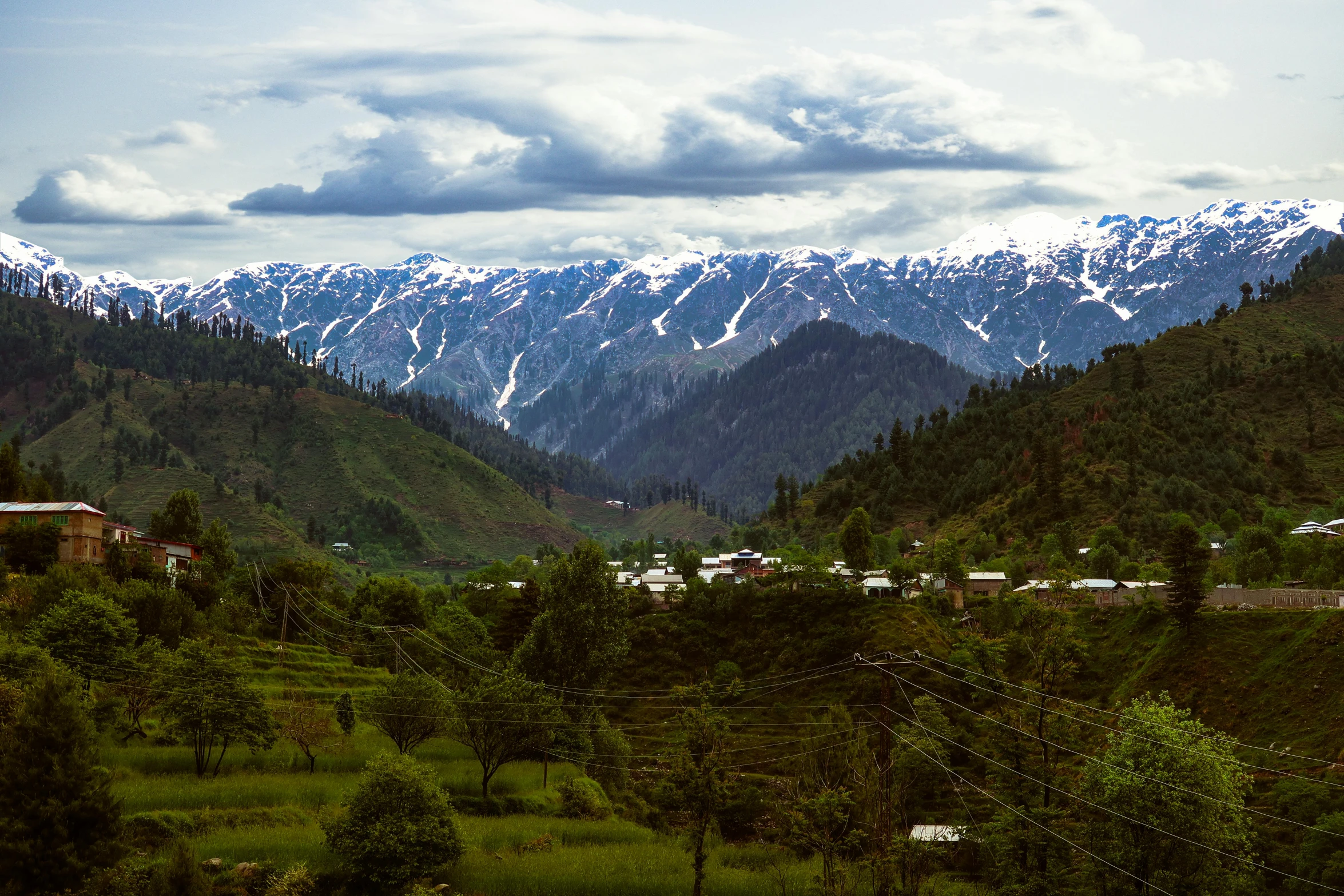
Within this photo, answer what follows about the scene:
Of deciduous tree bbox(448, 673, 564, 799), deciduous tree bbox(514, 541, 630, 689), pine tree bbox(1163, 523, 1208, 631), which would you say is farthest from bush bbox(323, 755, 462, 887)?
pine tree bbox(1163, 523, 1208, 631)

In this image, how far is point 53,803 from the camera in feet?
219

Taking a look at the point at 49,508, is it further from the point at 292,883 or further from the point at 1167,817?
the point at 1167,817

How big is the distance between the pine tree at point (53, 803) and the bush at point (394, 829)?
12.7 m

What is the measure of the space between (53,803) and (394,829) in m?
18.4

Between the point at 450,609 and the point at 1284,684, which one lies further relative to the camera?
the point at 450,609

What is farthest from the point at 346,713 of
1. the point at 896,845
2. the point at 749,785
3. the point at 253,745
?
the point at 896,845

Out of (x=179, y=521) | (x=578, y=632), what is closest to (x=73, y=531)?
(x=179, y=521)

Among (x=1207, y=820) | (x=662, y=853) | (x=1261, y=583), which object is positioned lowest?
(x=662, y=853)

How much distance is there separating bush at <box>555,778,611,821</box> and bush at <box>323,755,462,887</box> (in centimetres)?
1764

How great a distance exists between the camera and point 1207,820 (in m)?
67.2

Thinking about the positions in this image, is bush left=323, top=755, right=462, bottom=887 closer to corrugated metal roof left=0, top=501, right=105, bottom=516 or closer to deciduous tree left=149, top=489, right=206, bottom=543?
corrugated metal roof left=0, top=501, right=105, bottom=516

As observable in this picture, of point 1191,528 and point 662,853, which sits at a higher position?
point 1191,528

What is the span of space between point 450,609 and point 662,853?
288 feet

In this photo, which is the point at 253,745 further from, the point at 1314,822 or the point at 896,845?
the point at 1314,822
